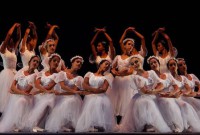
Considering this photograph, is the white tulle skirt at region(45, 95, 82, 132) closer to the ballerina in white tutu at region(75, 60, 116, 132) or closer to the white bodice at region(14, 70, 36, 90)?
the ballerina in white tutu at region(75, 60, 116, 132)

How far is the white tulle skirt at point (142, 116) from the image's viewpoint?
20.8 ft

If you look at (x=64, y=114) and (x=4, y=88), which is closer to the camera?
(x=64, y=114)

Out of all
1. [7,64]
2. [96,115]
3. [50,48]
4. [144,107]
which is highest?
[50,48]

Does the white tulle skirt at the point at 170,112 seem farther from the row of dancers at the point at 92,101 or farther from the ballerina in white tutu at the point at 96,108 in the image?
the ballerina in white tutu at the point at 96,108

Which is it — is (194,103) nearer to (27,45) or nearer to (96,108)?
(96,108)

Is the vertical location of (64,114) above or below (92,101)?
below

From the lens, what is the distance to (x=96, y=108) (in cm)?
636

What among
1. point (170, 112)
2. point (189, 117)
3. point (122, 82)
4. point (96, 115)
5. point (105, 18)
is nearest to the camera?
point (96, 115)

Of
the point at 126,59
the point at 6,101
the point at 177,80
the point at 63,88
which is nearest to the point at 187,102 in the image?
the point at 177,80

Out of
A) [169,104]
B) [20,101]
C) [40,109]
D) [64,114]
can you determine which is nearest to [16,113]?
[20,101]

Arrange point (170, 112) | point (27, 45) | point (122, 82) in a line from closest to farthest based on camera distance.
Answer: point (170, 112) < point (122, 82) < point (27, 45)

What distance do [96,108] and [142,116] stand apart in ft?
2.06

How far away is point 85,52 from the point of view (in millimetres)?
8398

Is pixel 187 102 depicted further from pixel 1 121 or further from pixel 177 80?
pixel 1 121
